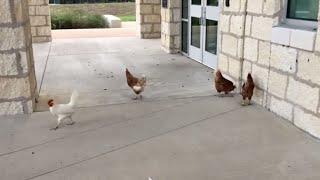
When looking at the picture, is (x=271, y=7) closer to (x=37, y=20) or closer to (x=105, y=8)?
(x=37, y=20)

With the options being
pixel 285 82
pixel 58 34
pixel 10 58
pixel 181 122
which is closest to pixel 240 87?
pixel 285 82

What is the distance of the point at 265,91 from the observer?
13.3ft

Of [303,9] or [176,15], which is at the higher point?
[303,9]

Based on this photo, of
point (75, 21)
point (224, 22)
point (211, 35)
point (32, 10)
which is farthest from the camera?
point (75, 21)

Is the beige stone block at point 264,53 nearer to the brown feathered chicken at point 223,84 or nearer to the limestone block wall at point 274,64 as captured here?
the limestone block wall at point 274,64

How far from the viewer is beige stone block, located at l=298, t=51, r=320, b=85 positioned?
3243 mm

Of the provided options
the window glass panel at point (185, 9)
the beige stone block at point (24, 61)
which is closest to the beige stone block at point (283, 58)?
the beige stone block at point (24, 61)

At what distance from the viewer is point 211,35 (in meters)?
6.16

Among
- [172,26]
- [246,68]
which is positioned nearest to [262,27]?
[246,68]

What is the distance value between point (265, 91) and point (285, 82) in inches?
14.8

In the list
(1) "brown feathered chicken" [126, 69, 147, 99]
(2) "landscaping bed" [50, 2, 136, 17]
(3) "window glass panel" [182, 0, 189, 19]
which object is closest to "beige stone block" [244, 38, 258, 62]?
(1) "brown feathered chicken" [126, 69, 147, 99]

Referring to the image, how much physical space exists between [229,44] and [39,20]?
607 cm

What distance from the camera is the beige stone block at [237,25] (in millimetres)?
4426

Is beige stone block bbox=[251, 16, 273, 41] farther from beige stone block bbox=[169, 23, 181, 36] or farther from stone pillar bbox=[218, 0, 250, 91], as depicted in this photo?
beige stone block bbox=[169, 23, 181, 36]
